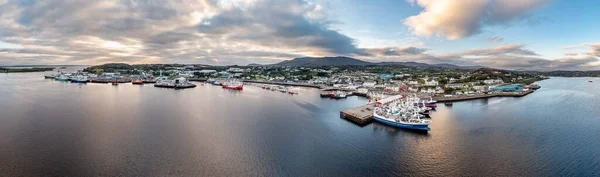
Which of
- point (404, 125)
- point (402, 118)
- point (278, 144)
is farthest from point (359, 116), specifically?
point (278, 144)

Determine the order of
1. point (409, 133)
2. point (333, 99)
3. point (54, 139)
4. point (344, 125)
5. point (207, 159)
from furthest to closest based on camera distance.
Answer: point (333, 99) → point (344, 125) → point (409, 133) → point (54, 139) → point (207, 159)

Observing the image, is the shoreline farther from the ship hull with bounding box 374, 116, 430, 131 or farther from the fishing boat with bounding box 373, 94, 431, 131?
the ship hull with bounding box 374, 116, 430, 131

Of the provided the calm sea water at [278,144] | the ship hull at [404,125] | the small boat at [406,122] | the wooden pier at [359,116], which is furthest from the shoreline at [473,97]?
the ship hull at [404,125]

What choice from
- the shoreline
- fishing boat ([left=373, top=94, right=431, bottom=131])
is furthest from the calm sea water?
the shoreline

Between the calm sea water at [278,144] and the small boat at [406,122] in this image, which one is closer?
the calm sea water at [278,144]

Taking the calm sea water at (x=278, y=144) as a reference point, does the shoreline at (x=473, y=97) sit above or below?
above

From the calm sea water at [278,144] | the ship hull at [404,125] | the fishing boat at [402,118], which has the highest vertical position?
the fishing boat at [402,118]

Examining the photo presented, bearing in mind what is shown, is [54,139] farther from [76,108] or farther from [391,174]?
[391,174]

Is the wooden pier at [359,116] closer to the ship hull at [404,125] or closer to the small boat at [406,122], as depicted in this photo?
the small boat at [406,122]

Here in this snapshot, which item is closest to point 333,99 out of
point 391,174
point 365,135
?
point 365,135
